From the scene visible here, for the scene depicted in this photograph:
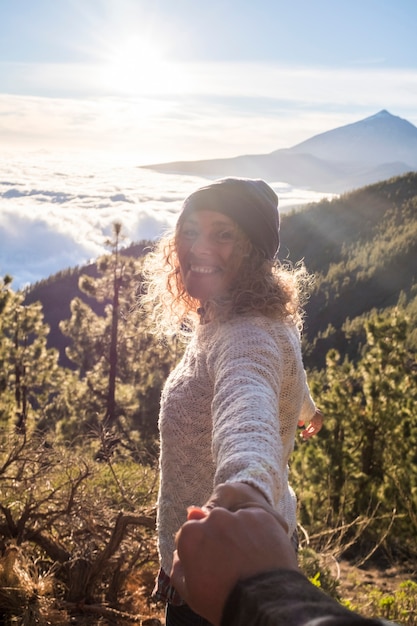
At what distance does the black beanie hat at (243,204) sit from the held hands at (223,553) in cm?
113

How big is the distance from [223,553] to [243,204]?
1211 millimetres

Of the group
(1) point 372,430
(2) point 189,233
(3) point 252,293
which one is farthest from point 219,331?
(1) point 372,430

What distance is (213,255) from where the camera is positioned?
5.98 feet

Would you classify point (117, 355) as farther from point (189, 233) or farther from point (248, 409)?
point (248, 409)

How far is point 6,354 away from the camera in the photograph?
1872 centimetres

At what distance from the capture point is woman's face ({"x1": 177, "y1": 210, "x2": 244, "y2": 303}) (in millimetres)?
1819

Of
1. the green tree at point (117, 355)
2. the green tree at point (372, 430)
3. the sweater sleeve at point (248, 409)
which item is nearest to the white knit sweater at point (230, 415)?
the sweater sleeve at point (248, 409)

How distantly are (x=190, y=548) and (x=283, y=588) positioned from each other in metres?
0.15

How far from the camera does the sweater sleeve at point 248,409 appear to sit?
1048 millimetres

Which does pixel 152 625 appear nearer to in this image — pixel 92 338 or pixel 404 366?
pixel 404 366

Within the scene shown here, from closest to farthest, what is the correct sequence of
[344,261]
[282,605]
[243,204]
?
[282,605] → [243,204] → [344,261]

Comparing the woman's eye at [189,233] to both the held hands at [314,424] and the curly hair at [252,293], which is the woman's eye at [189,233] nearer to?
the curly hair at [252,293]

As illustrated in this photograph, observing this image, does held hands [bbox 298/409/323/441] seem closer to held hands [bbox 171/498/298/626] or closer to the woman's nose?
the woman's nose

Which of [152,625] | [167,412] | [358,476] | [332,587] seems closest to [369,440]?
[358,476]
